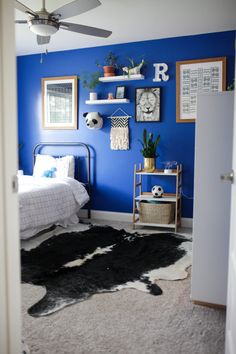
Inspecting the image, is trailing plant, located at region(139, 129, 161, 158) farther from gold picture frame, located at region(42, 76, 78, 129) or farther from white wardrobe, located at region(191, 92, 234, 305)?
white wardrobe, located at region(191, 92, 234, 305)

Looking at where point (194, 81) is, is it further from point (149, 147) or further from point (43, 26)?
point (43, 26)

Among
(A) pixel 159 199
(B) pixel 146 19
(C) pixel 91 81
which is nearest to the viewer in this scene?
(B) pixel 146 19

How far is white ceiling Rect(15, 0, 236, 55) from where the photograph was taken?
11.0 ft

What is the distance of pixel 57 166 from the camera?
4.95m

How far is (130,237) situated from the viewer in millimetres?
3953

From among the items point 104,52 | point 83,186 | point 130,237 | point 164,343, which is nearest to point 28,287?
point 164,343

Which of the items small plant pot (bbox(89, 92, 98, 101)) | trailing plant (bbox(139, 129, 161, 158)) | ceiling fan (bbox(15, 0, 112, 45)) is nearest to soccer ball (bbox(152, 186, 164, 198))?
trailing plant (bbox(139, 129, 161, 158))

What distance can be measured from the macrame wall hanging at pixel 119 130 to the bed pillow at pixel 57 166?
67 cm

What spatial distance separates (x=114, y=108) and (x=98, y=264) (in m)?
2.53

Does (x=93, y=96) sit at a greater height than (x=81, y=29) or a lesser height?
lesser

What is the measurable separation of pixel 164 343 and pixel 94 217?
3.26 meters

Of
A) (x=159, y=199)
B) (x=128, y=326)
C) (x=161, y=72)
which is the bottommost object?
(x=128, y=326)

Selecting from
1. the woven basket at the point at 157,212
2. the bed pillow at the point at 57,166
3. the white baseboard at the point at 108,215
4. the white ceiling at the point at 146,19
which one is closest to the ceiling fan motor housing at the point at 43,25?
the white ceiling at the point at 146,19

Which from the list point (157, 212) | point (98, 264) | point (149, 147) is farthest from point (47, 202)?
point (149, 147)
